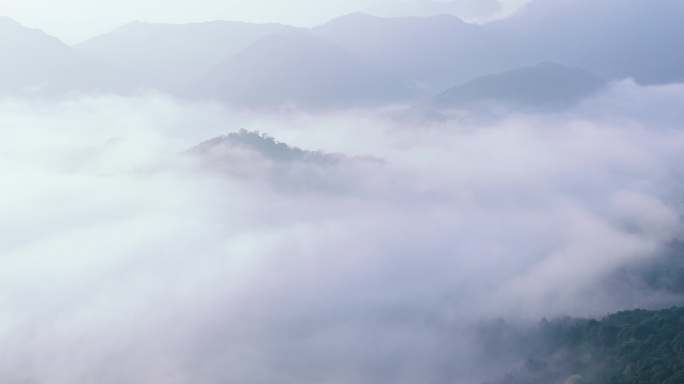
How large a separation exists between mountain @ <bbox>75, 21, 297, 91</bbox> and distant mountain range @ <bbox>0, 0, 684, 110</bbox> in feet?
0.95

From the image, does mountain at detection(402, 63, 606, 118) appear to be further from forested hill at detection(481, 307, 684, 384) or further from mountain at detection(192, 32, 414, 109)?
forested hill at detection(481, 307, 684, 384)

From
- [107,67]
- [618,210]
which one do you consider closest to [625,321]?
[618,210]

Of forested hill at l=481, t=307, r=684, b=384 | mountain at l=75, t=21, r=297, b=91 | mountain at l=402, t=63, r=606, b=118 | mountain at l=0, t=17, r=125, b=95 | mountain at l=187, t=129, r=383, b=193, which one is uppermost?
mountain at l=75, t=21, r=297, b=91

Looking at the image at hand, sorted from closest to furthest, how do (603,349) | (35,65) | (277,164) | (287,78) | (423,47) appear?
(603,349)
(277,164)
(35,65)
(287,78)
(423,47)

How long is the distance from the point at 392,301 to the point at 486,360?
10.3 meters

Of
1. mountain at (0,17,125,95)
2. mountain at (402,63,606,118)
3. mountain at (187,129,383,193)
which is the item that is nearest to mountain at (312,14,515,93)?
mountain at (402,63,606,118)

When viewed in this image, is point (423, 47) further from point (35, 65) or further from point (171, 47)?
point (35, 65)

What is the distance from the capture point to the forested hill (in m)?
35.7

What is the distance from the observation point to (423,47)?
599ft

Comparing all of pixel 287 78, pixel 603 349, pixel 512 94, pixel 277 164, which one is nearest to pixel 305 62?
pixel 287 78

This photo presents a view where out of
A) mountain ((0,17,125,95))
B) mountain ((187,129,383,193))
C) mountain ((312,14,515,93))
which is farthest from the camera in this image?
mountain ((312,14,515,93))

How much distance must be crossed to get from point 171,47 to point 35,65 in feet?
147

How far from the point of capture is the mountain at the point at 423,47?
17175 cm

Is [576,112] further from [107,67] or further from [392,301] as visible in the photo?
[107,67]
